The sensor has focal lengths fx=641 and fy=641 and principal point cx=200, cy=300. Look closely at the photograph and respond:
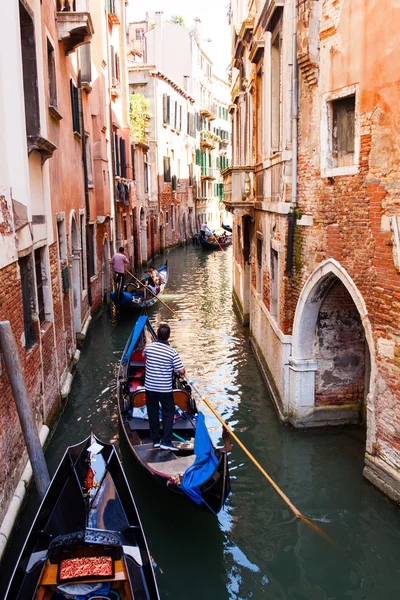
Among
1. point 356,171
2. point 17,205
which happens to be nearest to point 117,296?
point 17,205

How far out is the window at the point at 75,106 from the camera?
993 centimetres

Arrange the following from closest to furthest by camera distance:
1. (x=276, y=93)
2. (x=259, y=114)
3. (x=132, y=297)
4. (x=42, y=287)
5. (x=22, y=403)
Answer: (x=22, y=403) < (x=42, y=287) < (x=276, y=93) < (x=259, y=114) < (x=132, y=297)

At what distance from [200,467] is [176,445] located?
108cm

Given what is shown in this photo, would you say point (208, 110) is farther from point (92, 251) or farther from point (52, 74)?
point (52, 74)

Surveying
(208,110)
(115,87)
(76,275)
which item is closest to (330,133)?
(76,275)

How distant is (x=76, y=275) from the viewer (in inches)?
397

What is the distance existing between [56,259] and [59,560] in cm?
473

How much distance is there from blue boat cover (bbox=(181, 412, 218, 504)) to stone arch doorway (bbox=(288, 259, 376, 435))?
220 centimetres

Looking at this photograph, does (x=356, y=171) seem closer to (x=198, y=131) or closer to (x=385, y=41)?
(x=385, y=41)

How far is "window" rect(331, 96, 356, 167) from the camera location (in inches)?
214

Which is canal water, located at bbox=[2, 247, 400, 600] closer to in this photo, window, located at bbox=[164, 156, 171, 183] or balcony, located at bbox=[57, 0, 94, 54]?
balcony, located at bbox=[57, 0, 94, 54]

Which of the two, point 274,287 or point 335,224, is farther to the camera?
point 274,287

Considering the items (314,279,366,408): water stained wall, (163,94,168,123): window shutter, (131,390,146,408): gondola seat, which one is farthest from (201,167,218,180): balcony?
(131,390,146,408): gondola seat

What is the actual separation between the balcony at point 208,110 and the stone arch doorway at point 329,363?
95.8ft
